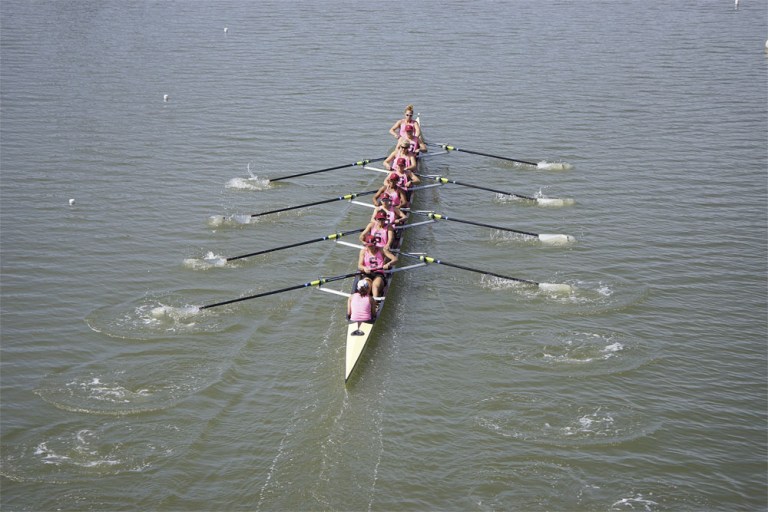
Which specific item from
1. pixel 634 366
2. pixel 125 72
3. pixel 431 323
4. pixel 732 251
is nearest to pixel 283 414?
pixel 431 323

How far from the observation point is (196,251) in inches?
669

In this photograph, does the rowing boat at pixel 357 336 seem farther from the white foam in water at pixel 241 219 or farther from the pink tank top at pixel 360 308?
the white foam in water at pixel 241 219

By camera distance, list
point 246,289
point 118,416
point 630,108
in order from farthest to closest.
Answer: point 630,108, point 246,289, point 118,416

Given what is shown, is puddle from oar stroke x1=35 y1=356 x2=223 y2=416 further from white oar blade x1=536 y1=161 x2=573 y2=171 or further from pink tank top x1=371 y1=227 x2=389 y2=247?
white oar blade x1=536 y1=161 x2=573 y2=171

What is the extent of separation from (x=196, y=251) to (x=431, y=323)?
5.27 meters

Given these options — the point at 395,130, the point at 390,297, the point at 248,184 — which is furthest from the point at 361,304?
the point at 395,130

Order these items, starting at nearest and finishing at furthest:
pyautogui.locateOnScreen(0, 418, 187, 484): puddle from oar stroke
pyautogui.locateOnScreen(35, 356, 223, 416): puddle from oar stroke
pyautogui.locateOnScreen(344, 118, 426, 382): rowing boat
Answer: pyautogui.locateOnScreen(0, 418, 187, 484): puddle from oar stroke
pyautogui.locateOnScreen(35, 356, 223, 416): puddle from oar stroke
pyautogui.locateOnScreen(344, 118, 426, 382): rowing boat

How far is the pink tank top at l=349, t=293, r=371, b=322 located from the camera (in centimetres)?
1358

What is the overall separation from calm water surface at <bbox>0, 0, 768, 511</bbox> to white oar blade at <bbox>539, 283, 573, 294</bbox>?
Answer: 0.50 feet

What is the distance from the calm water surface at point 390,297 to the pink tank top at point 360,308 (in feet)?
1.78

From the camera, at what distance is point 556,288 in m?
15.4

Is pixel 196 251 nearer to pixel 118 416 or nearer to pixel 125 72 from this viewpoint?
pixel 118 416

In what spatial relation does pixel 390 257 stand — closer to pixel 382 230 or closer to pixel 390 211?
pixel 382 230

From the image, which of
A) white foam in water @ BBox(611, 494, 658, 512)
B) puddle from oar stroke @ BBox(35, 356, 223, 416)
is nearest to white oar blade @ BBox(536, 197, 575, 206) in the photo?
puddle from oar stroke @ BBox(35, 356, 223, 416)
